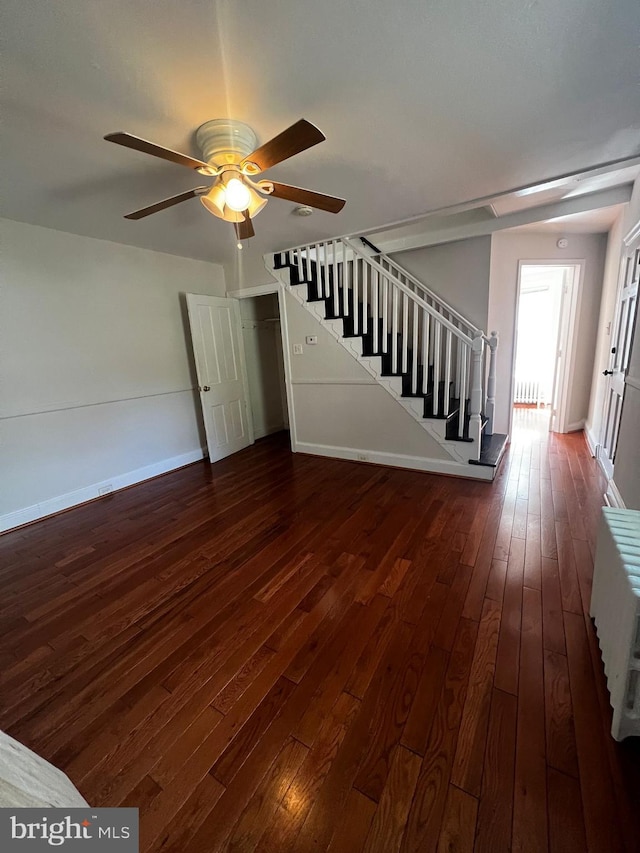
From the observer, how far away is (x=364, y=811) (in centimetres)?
97

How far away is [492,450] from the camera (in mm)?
3479

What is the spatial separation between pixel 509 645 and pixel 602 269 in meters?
4.47

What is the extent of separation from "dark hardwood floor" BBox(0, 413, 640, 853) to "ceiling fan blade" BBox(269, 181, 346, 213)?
215 cm

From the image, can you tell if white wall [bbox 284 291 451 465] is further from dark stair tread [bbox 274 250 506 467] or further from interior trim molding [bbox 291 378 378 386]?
dark stair tread [bbox 274 250 506 467]

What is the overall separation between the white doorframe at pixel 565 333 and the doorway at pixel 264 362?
3351 millimetres

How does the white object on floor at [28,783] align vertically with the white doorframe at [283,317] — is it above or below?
below

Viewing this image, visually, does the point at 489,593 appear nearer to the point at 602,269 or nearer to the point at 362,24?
the point at 362,24

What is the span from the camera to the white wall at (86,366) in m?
2.74

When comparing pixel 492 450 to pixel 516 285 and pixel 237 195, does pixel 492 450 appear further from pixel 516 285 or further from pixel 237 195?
pixel 237 195

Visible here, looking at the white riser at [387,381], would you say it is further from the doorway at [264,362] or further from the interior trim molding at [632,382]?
the interior trim molding at [632,382]

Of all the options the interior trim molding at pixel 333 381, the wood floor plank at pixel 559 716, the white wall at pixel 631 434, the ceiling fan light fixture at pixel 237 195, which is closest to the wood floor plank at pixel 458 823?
the wood floor plank at pixel 559 716

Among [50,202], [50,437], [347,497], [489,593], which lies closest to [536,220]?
[347,497]

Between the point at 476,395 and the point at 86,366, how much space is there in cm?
374

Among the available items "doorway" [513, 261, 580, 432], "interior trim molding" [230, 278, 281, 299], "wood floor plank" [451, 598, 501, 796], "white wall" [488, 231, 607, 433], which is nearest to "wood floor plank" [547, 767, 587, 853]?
"wood floor plank" [451, 598, 501, 796]
